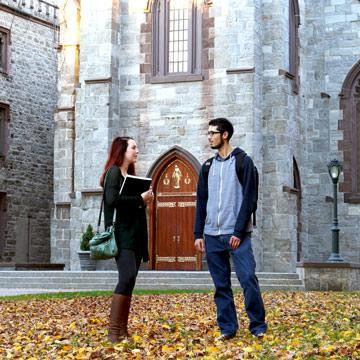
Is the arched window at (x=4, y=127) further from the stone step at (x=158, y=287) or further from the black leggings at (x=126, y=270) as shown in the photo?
the black leggings at (x=126, y=270)

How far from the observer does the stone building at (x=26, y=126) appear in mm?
31531

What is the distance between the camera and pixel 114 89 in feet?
82.0

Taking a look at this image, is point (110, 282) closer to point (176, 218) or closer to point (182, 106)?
point (176, 218)

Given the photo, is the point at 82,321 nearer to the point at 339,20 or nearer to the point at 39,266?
the point at 39,266

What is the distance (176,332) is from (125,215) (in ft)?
5.07

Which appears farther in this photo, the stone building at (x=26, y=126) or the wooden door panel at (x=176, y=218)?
the stone building at (x=26, y=126)

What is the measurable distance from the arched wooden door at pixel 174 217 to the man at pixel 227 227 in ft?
51.7

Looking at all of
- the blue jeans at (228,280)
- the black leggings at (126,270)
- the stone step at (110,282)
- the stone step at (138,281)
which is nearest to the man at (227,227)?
the blue jeans at (228,280)

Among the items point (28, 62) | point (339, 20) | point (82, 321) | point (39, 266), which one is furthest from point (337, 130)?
point (82, 321)

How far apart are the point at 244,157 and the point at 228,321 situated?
1.50 meters

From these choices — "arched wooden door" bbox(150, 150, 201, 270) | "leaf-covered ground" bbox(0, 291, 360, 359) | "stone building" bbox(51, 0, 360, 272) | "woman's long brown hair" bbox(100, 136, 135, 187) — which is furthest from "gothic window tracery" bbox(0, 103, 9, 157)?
"woman's long brown hair" bbox(100, 136, 135, 187)

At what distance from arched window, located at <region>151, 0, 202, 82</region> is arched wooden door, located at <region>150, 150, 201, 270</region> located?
2.37m

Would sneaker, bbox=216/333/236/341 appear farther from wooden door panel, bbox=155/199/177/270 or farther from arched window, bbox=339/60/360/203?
arched window, bbox=339/60/360/203

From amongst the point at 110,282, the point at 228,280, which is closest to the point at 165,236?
the point at 110,282
